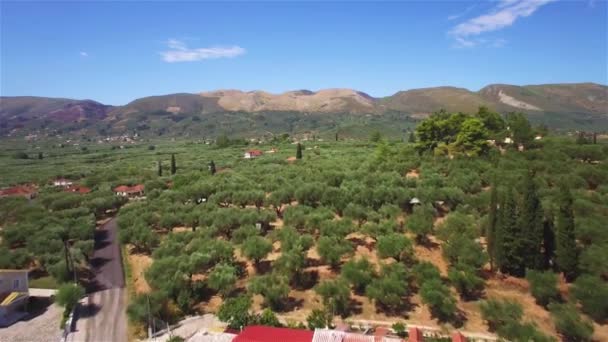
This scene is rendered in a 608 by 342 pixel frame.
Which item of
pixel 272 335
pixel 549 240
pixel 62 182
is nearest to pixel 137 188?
pixel 62 182

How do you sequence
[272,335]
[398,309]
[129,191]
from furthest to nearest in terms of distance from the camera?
1. [129,191]
2. [398,309]
3. [272,335]

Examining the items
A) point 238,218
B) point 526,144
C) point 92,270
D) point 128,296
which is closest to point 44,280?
point 92,270

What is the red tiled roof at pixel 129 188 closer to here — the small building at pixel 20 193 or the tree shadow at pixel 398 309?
the small building at pixel 20 193

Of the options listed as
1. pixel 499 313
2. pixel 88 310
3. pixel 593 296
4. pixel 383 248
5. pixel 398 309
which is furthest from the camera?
pixel 383 248

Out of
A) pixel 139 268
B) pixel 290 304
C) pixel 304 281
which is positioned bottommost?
pixel 139 268

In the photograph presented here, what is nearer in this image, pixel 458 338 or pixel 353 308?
pixel 458 338

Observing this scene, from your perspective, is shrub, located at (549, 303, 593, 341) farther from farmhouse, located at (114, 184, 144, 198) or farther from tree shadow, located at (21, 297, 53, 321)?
farmhouse, located at (114, 184, 144, 198)

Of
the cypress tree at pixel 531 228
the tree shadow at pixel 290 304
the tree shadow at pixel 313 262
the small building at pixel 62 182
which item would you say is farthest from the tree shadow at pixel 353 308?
the small building at pixel 62 182

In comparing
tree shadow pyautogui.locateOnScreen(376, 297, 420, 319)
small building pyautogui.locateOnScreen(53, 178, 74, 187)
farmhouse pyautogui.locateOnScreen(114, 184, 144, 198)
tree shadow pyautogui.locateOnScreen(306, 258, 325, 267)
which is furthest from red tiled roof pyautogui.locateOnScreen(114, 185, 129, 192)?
tree shadow pyautogui.locateOnScreen(376, 297, 420, 319)

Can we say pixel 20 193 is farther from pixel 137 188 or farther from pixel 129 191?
pixel 137 188
